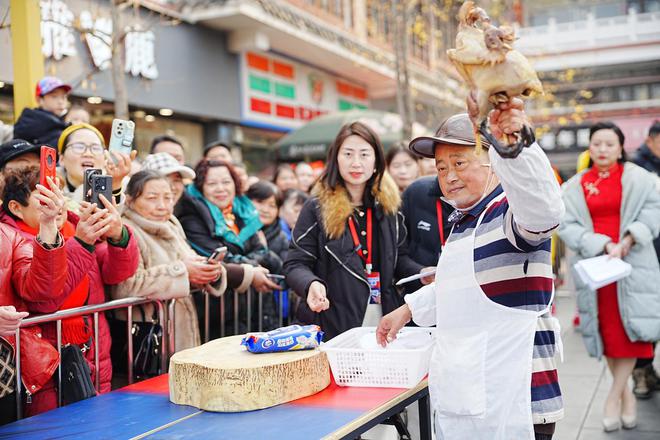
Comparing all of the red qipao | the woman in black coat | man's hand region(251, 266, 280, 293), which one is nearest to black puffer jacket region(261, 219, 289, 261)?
the woman in black coat

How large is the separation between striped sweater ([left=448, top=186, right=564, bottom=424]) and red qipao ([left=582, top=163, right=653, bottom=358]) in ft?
9.91

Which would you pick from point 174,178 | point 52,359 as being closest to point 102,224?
point 52,359

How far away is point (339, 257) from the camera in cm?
398

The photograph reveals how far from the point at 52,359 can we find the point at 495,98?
8.04 feet

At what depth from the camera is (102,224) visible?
328 cm

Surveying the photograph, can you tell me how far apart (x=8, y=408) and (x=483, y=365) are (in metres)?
2.18

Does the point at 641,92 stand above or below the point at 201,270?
above

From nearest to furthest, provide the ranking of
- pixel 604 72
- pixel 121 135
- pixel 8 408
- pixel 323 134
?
pixel 8 408
pixel 121 135
pixel 323 134
pixel 604 72

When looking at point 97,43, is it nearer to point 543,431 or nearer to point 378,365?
point 378,365

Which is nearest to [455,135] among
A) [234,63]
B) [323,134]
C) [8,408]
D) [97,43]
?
[8,408]

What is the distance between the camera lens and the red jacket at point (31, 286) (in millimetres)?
3039

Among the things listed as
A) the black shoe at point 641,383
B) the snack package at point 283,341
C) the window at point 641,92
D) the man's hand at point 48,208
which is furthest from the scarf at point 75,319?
the window at point 641,92

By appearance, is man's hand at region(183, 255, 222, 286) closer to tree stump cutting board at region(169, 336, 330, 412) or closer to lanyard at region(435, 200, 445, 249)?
tree stump cutting board at region(169, 336, 330, 412)

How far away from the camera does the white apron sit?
7.86 ft
